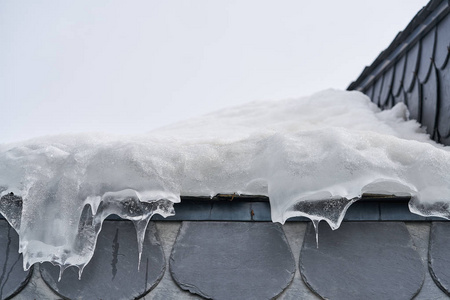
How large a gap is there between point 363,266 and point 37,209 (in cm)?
100

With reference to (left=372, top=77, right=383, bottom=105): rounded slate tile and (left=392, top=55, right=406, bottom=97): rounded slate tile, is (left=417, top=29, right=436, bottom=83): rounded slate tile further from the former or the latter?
(left=372, top=77, right=383, bottom=105): rounded slate tile

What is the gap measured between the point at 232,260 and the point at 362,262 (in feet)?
1.29

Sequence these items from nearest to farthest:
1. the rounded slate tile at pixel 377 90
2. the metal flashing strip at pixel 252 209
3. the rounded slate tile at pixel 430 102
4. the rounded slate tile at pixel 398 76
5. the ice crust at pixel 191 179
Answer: the ice crust at pixel 191 179, the metal flashing strip at pixel 252 209, the rounded slate tile at pixel 430 102, the rounded slate tile at pixel 398 76, the rounded slate tile at pixel 377 90

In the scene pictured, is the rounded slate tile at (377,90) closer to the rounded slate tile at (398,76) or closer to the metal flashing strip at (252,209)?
the rounded slate tile at (398,76)

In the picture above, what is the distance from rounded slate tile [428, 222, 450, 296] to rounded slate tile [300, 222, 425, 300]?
0.04 m

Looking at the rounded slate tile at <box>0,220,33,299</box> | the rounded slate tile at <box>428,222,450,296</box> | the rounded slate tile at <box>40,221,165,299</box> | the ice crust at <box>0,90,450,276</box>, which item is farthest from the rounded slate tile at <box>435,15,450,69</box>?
the rounded slate tile at <box>0,220,33,299</box>

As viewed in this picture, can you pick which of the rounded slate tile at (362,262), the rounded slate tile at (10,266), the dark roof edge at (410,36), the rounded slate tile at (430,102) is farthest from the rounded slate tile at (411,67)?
the rounded slate tile at (10,266)

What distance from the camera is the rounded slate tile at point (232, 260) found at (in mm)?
1283

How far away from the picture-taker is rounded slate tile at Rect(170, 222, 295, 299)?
50.5 inches

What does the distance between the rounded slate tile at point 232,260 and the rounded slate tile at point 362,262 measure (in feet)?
0.26

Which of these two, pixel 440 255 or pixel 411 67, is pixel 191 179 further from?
pixel 411 67

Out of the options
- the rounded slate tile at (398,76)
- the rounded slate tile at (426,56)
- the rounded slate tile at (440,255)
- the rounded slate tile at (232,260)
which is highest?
the rounded slate tile at (426,56)

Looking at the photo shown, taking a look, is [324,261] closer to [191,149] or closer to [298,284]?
[298,284]

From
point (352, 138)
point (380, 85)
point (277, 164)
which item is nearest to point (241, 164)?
point (277, 164)
